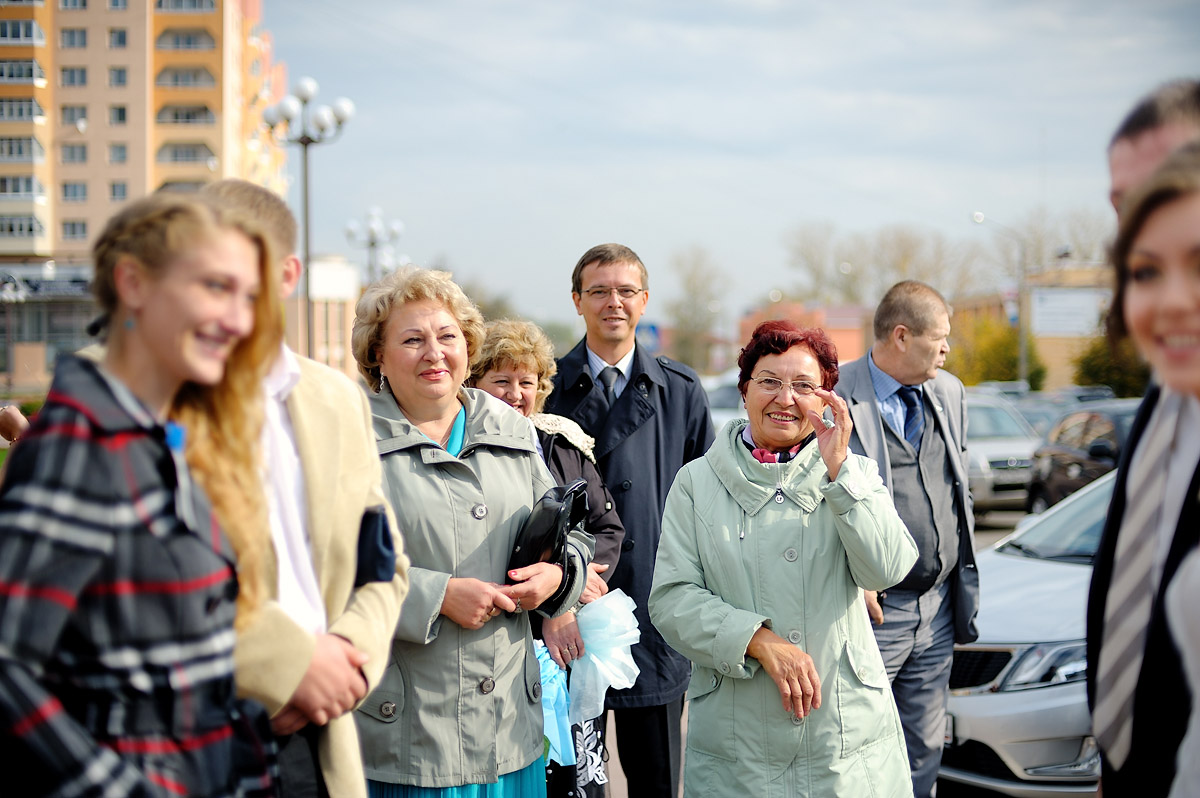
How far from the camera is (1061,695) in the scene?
4191 millimetres

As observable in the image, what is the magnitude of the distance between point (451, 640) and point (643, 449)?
5.35 ft

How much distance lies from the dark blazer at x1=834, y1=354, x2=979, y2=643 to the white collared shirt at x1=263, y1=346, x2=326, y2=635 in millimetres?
2743

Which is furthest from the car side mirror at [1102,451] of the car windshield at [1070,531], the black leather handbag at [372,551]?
the black leather handbag at [372,551]

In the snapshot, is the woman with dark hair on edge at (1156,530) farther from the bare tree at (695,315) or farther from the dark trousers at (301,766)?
the bare tree at (695,315)

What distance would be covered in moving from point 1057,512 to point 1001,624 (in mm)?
1677

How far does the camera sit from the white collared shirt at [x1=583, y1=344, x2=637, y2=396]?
4266mm

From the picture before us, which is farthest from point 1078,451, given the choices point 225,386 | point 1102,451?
point 225,386

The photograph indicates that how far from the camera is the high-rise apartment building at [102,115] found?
42.9 feet

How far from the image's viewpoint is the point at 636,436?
4090 millimetres

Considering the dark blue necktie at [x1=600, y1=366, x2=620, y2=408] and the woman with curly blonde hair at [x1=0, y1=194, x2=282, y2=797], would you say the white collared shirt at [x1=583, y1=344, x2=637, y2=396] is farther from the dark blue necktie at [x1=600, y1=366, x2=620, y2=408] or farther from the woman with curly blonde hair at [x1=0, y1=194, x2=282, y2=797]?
the woman with curly blonde hair at [x1=0, y1=194, x2=282, y2=797]

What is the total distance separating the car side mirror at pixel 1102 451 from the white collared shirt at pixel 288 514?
34.6ft

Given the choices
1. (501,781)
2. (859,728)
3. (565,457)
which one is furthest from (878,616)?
(501,781)

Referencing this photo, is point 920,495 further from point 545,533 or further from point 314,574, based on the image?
point 314,574

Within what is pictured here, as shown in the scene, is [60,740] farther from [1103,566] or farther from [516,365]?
[516,365]
